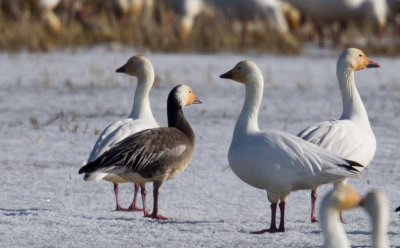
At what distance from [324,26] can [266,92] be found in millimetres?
7316

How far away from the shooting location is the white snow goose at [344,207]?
8.89ft

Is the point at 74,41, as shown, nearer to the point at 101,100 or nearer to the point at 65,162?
the point at 101,100

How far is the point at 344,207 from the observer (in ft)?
9.12

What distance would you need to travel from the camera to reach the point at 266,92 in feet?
32.1

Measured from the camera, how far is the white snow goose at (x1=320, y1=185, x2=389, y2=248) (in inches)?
107

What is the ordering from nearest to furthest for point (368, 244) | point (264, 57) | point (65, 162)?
point (368, 244), point (65, 162), point (264, 57)

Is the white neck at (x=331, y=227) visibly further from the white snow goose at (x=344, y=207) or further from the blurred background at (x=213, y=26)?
the blurred background at (x=213, y=26)

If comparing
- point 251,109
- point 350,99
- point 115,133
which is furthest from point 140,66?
point 350,99

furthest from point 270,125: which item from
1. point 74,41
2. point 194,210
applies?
point 74,41

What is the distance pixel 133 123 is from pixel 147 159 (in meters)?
0.71

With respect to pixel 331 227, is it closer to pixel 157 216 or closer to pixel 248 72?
pixel 157 216

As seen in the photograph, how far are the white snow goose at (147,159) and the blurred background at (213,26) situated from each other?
8475 mm

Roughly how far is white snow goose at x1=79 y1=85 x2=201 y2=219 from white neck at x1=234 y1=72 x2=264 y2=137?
36cm

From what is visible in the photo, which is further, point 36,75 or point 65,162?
point 36,75
